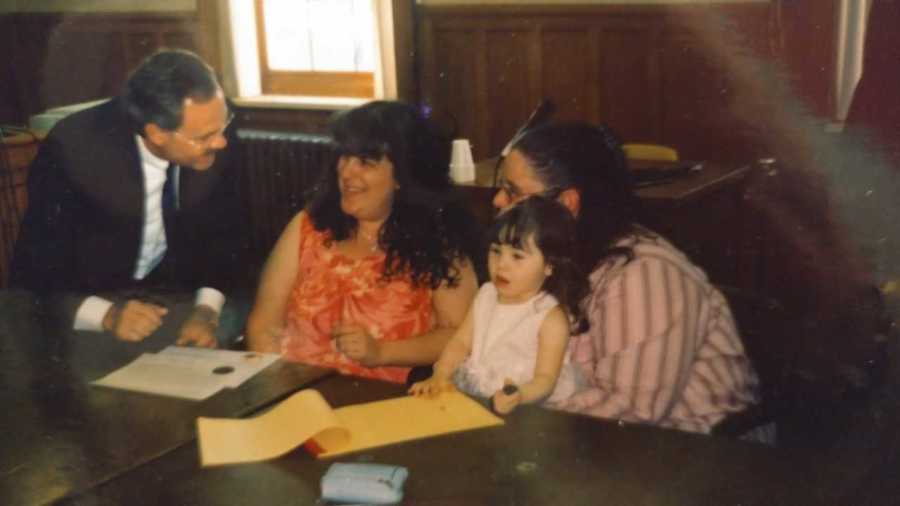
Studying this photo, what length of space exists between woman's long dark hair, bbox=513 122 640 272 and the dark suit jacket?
47.5 inches

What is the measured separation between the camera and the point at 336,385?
1.76 meters

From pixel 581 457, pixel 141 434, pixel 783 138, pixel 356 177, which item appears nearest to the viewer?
pixel 581 457

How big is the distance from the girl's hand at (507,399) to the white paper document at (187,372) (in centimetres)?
50

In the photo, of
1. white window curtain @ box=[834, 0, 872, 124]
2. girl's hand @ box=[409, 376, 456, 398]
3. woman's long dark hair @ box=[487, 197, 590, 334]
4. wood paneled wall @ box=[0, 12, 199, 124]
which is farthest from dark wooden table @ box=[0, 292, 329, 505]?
wood paneled wall @ box=[0, 12, 199, 124]

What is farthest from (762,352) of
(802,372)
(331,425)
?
(331,425)

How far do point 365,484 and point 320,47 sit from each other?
13.2 feet

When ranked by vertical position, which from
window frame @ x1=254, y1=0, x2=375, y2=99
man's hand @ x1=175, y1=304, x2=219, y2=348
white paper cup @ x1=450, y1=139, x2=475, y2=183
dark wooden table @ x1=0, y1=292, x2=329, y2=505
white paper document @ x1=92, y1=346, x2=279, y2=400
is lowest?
man's hand @ x1=175, y1=304, x2=219, y2=348

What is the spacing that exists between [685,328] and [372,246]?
Result: 848mm

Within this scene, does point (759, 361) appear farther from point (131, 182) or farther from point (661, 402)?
point (131, 182)

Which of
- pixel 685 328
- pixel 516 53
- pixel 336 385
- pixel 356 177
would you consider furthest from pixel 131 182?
pixel 516 53

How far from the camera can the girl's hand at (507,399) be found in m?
1.56

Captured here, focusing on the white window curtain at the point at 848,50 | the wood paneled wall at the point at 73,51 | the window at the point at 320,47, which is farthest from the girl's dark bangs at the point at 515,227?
the wood paneled wall at the point at 73,51

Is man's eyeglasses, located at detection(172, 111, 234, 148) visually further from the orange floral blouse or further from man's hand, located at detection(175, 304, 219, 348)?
man's hand, located at detection(175, 304, 219, 348)

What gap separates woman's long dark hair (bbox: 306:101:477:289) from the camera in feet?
7.50
